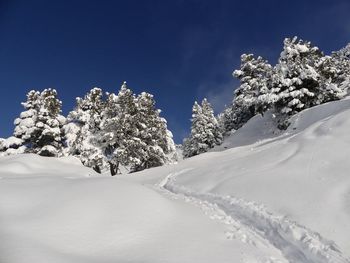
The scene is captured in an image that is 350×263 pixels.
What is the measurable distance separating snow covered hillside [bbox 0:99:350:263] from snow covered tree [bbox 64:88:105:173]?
19.7 meters

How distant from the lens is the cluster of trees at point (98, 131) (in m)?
34.5

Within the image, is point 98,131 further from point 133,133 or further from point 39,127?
point 39,127

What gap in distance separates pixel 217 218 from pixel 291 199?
2356mm

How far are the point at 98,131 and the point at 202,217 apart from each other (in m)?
26.6

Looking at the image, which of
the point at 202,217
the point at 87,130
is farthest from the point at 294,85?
the point at 202,217

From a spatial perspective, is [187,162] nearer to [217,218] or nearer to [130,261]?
[217,218]

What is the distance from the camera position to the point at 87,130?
36.0 metres

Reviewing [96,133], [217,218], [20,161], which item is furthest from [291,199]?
[96,133]

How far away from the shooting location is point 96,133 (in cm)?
3634

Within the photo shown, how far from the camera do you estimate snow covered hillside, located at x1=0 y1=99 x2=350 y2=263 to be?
7.74 meters

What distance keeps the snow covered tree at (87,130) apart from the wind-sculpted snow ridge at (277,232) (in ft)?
73.1

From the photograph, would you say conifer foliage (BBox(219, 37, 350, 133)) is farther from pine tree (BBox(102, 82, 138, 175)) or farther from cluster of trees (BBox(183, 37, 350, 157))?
pine tree (BBox(102, 82, 138, 175))

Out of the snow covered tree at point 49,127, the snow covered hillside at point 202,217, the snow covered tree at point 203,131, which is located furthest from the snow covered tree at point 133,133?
the snow covered hillside at point 202,217

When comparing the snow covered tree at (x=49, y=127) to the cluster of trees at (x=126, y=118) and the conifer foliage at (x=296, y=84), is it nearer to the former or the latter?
the cluster of trees at (x=126, y=118)
